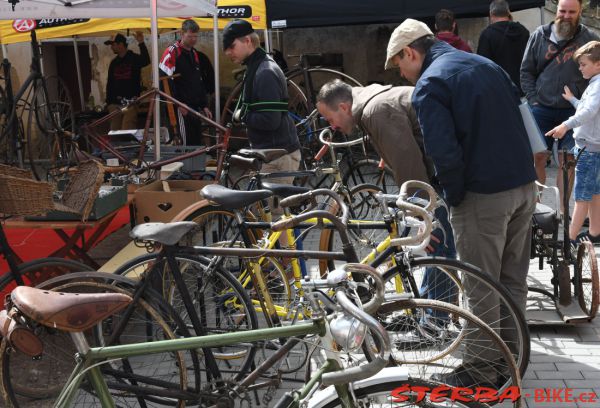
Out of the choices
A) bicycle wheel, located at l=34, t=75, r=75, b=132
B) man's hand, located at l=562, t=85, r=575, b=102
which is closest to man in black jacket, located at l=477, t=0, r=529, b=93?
man's hand, located at l=562, t=85, r=575, b=102

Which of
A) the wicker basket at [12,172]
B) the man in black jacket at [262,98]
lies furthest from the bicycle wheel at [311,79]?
the wicker basket at [12,172]

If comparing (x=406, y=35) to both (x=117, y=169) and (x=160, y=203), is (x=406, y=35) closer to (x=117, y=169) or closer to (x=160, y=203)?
(x=160, y=203)

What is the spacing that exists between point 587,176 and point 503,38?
9.76ft

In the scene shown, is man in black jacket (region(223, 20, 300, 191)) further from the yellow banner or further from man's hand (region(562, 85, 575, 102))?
the yellow banner

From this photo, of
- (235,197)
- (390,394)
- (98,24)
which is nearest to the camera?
(390,394)

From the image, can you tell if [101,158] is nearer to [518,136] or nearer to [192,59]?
[192,59]

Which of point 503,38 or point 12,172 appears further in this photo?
point 503,38

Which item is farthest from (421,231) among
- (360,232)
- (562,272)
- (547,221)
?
(562,272)

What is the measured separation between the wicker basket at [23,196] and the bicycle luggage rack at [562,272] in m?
2.94

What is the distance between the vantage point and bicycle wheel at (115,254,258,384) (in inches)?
146

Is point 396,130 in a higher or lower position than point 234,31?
lower

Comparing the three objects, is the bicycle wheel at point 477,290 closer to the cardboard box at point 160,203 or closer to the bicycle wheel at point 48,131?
the cardboard box at point 160,203

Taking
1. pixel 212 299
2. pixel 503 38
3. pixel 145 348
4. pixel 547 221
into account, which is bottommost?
pixel 212 299

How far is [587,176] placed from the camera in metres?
6.11
